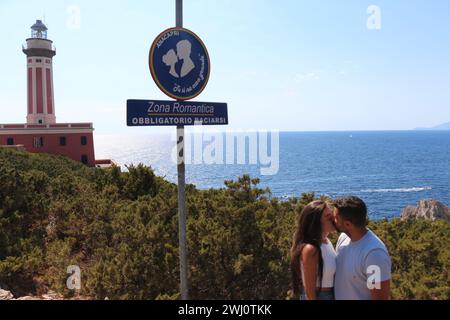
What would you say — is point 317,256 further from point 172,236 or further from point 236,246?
point 172,236

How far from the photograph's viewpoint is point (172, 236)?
21.0 ft

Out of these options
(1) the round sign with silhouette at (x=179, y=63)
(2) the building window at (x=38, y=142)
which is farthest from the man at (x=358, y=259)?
(2) the building window at (x=38, y=142)

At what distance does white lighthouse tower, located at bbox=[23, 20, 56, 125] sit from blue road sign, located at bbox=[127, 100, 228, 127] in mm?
41298

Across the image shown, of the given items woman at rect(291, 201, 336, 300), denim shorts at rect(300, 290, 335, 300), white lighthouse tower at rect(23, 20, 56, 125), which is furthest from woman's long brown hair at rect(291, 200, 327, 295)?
white lighthouse tower at rect(23, 20, 56, 125)

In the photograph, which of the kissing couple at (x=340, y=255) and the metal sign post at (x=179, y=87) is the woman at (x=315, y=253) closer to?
the kissing couple at (x=340, y=255)

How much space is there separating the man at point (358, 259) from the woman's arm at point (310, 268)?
0.23m

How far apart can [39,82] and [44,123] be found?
4.79m

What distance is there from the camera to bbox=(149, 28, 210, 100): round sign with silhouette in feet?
13.2

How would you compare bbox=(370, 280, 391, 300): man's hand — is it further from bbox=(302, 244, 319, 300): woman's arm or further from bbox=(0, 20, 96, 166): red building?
bbox=(0, 20, 96, 166): red building

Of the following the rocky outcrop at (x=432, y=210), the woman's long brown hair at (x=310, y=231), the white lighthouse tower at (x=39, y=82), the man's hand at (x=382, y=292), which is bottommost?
the rocky outcrop at (x=432, y=210)

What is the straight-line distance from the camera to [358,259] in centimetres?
291

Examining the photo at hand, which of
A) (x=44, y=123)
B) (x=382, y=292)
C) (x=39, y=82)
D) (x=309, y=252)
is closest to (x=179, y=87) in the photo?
(x=309, y=252)

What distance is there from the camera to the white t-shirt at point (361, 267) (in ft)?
9.20
